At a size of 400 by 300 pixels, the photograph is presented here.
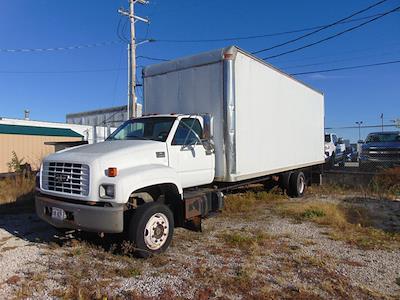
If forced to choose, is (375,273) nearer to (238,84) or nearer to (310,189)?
(238,84)

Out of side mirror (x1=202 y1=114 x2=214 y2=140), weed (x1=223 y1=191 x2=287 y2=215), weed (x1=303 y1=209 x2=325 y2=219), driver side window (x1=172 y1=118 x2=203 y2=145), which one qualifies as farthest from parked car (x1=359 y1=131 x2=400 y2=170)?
driver side window (x1=172 y1=118 x2=203 y2=145)

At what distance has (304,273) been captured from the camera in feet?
16.0

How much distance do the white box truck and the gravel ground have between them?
0.49 m

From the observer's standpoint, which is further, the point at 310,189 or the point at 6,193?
the point at 310,189

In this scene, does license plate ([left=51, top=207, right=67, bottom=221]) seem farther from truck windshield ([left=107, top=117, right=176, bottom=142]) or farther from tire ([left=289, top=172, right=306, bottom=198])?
tire ([left=289, top=172, right=306, bottom=198])

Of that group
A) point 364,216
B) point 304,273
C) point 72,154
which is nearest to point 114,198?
point 72,154

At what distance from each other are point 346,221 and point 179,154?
13.3 ft

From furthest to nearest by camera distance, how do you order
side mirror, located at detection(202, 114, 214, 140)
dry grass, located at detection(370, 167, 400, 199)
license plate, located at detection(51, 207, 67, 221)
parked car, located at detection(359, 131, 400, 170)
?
parked car, located at detection(359, 131, 400, 170), dry grass, located at detection(370, 167, 400, 199), side mirror, located at detection(202, 114, 214, 140), license plate, located at detection(51, 207, 67, 221)

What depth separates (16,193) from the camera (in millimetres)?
11297

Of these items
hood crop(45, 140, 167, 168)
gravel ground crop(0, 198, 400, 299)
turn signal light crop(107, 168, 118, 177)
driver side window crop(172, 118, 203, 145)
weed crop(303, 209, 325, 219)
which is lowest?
gravel ground crop(0, 198, 400, 299)

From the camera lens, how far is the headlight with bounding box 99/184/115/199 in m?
5.22

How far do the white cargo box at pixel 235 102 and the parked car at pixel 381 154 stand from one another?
735 cm

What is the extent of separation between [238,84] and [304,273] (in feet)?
12.8

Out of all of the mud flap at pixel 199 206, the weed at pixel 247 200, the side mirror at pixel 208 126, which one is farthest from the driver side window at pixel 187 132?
the weed at pixel 247 200
